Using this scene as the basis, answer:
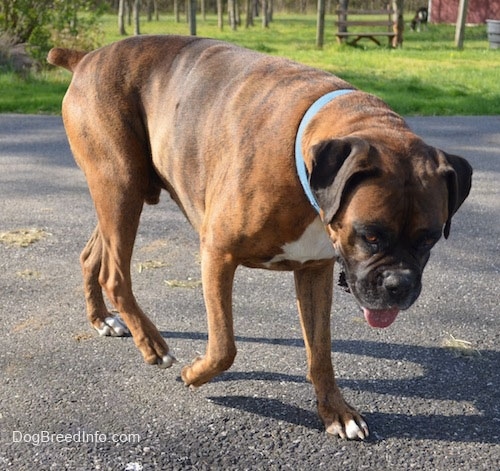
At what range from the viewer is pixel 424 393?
3852 mm

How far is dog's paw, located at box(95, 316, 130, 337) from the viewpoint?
441 cm

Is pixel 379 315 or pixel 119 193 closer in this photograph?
pixel 379 315

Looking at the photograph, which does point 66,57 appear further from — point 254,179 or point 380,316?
point 380,316

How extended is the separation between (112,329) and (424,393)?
1646 mm

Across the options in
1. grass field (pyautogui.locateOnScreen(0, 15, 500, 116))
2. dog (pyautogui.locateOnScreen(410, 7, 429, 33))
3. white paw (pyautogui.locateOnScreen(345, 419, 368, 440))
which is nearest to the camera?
white paw (pyautogui.locateOnScreen(345, 419, 368, 440))

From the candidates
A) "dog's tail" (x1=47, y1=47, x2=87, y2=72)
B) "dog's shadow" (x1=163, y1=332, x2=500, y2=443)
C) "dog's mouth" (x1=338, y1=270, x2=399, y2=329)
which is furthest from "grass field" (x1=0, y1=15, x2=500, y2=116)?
"dog's mouth" (x1=338, y1=270, x2=399, y2=329)

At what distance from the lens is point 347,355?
13.9 feet

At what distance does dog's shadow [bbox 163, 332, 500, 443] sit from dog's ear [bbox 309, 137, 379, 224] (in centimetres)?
113

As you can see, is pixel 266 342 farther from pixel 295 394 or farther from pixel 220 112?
Answer: pixel 220 112

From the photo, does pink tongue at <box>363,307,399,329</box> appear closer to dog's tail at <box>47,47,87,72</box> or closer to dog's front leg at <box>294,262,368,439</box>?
dog's front leg at <box>294,262,368,439</box>

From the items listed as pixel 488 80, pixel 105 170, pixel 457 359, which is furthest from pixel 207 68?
pixel 488 80

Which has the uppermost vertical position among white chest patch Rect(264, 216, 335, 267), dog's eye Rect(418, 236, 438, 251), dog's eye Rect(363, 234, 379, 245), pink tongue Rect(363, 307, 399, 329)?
dog's eye Rect(363, 234, 379, 245)

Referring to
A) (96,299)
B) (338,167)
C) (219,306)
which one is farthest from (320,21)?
(338,167)

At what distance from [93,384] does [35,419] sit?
1.27 ft
